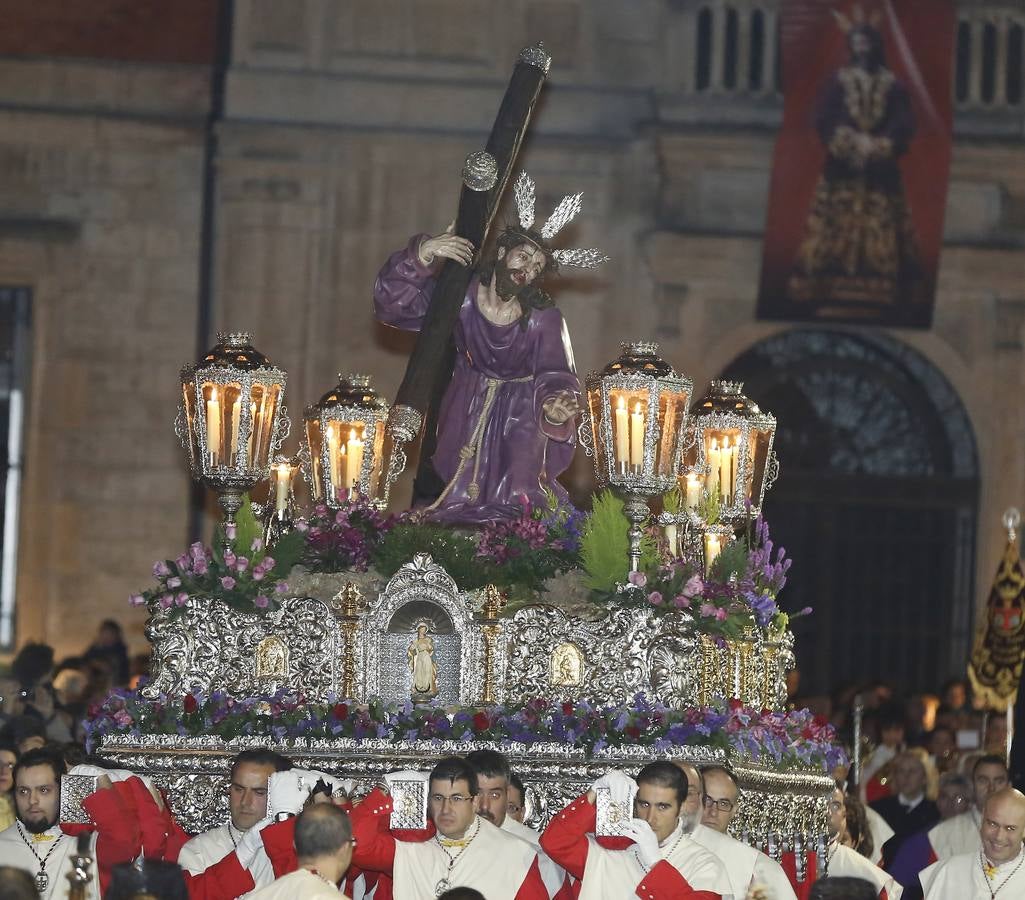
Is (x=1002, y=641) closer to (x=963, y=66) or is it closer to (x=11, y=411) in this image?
(x=963, y=66)

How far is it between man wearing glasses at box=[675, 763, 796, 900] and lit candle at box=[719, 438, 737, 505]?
271 centimetres

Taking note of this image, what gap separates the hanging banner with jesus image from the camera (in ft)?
65.6

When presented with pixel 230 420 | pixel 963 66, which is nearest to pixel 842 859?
pixel 230 420

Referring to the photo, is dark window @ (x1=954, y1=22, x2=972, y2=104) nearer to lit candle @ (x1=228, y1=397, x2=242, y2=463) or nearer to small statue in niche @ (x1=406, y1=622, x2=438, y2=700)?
lit candle @ (x1=228, y1=397, x2=242, y2=463)

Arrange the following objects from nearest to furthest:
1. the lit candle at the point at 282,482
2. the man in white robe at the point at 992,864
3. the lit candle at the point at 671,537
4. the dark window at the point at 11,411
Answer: the man in white robe at the point at 992,864, the lit candle at the point at 671,537, the lit candle at the point at 282,482, the dark window at the point at 11,411

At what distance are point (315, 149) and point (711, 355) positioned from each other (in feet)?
11.7

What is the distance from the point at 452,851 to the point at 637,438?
2.65m

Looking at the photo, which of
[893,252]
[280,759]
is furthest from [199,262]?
[280,759]

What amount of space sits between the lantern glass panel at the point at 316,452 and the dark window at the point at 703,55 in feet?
27.1

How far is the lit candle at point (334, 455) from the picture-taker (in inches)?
507

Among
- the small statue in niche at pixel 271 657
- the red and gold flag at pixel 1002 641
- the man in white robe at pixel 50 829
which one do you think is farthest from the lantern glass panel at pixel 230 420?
the red and gold flag at pixel 1002 641

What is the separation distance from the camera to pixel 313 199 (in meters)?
19.9

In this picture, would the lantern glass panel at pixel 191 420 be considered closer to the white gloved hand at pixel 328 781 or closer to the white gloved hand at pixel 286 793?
the white gloved hand at pixel 328 781

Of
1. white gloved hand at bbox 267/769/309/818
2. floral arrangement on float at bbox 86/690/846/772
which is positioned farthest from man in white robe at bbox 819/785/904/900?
white gloved hand at bbox 267/769/309/818
